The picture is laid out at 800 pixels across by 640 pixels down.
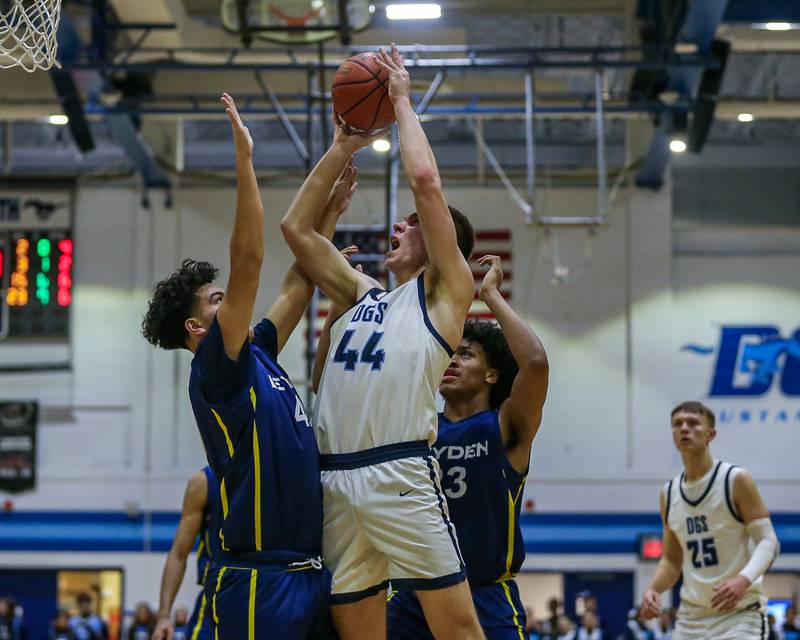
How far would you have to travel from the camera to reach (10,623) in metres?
A: 18.6

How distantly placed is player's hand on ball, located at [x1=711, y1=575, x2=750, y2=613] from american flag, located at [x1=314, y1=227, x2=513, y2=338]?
27.3 feet

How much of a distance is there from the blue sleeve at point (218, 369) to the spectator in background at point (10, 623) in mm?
15962

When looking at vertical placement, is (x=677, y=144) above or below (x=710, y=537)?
above

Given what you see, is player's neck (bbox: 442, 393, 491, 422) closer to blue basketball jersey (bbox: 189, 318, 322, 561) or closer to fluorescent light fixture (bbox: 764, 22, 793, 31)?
blue basketball jersey (bbox: 189, 318, 322, 561)

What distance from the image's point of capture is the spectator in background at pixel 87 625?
17875mm

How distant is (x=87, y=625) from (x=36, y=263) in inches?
218

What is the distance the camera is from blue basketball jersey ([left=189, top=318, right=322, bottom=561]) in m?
4.09

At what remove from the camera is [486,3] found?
15.7 metres

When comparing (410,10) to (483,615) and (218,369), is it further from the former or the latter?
(218,369)

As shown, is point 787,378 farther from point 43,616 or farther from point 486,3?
point 43,616

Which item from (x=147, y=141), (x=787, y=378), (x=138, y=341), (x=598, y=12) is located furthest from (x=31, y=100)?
(x=787, y=378)

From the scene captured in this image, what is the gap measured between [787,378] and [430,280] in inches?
648

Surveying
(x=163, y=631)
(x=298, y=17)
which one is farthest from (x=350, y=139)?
(x=298, y=17)

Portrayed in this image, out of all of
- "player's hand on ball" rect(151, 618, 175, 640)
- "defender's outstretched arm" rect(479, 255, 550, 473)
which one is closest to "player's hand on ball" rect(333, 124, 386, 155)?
"defender's outstretched arm" rect(479, 255, 550, 473)
